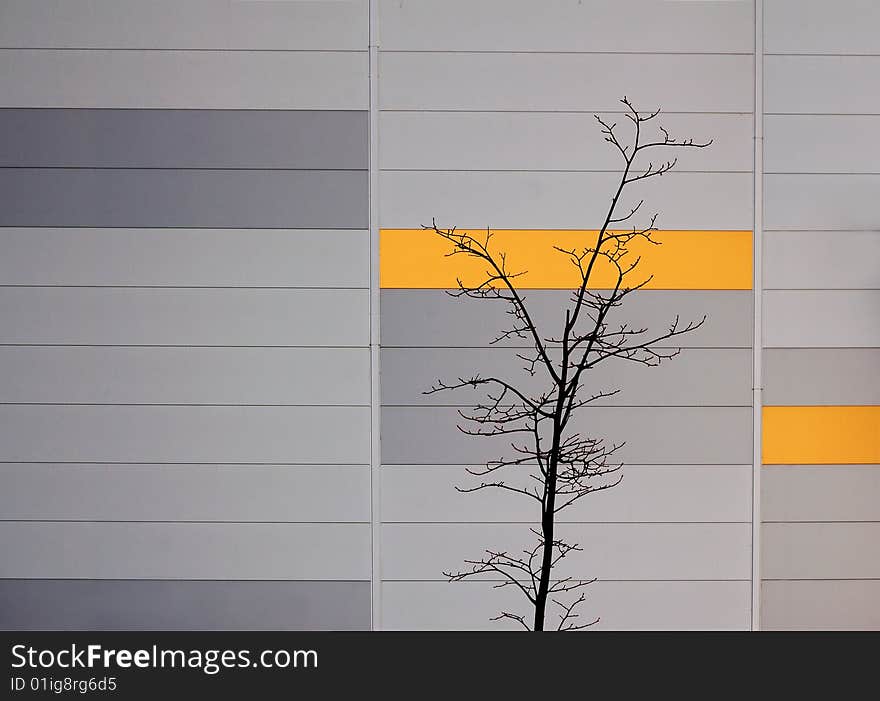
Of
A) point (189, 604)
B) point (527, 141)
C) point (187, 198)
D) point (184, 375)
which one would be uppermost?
point (527, 141)

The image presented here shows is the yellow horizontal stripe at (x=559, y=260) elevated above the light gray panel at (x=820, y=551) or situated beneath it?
elevated above

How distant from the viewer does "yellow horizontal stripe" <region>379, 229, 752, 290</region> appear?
1953 mm

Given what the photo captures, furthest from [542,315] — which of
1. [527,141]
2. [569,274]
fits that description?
[527,141]

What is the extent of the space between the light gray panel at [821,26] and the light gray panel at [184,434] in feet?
4.66

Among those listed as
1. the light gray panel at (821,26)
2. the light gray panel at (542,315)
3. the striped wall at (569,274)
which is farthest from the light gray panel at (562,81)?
the light gray panel at (542,315)

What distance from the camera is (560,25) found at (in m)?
1.94

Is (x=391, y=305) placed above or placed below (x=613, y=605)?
above

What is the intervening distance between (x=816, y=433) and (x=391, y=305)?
1.13m

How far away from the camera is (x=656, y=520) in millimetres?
1971

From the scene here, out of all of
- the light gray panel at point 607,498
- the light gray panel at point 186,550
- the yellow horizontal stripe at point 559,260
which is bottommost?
the light gray panel at point 186,550

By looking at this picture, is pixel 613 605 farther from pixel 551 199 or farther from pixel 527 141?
pixel 527 141

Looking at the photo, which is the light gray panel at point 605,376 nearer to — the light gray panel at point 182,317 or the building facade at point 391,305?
the building facade at point 391,305

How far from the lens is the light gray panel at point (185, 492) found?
1.97 metres

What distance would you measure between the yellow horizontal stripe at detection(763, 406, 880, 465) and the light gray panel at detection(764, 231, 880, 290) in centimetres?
32
